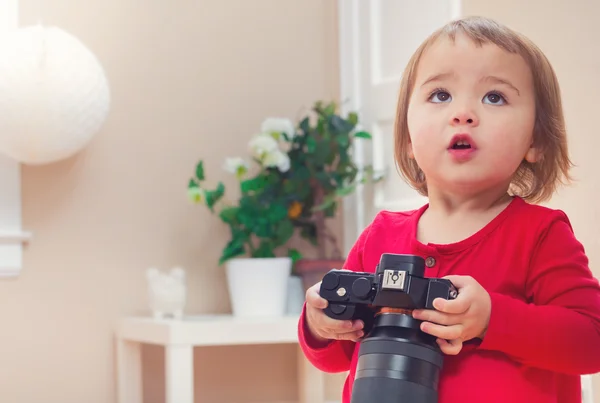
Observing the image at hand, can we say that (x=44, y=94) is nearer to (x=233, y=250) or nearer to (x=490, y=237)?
(x=233, y=250)

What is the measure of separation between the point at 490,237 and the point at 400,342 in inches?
7.1

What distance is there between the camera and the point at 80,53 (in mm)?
2166

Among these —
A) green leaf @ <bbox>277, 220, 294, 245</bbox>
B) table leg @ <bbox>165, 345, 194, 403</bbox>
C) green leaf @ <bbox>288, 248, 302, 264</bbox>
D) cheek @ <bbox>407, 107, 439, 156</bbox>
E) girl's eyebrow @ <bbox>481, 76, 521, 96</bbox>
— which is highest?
girl's eyebrow @ <bbox>481, 76, 521, 96</bbox>

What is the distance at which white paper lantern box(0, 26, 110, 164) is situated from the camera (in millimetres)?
2070

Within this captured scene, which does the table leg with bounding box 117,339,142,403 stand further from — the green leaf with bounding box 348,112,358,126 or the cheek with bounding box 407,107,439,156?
the cheek with bounding box 407,107,439,156

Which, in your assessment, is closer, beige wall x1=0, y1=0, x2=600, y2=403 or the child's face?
the child's face

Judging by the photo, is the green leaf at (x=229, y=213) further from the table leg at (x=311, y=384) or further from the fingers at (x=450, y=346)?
the fingers at (x=450, y=346)

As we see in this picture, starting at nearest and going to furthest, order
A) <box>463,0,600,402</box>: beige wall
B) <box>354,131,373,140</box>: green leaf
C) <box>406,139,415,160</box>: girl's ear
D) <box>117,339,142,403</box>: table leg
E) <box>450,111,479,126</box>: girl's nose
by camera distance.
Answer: <box>450,111,479,126</box>: girl's nose, <box>406,139,415,160</box>: girl's ear, <box>463,0,600,402</box>: beige wall, <box>117,339,142,403</box>: table leg, <box>354,131,373,140</box>: green leaf

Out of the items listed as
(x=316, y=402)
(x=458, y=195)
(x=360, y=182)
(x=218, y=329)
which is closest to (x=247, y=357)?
(x=316, y=402)

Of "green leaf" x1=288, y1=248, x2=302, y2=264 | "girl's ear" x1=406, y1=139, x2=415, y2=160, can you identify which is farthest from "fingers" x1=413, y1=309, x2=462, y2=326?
"green leaf" x1=288, y1=248, x2=302, y2=264

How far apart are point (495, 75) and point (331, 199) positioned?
1.41m

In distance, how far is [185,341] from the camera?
2027 millimetres

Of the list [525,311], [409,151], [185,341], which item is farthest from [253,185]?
[525,311]

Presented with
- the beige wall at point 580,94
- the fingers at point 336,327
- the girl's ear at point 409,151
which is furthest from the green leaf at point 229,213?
the fingers at point 336,327
